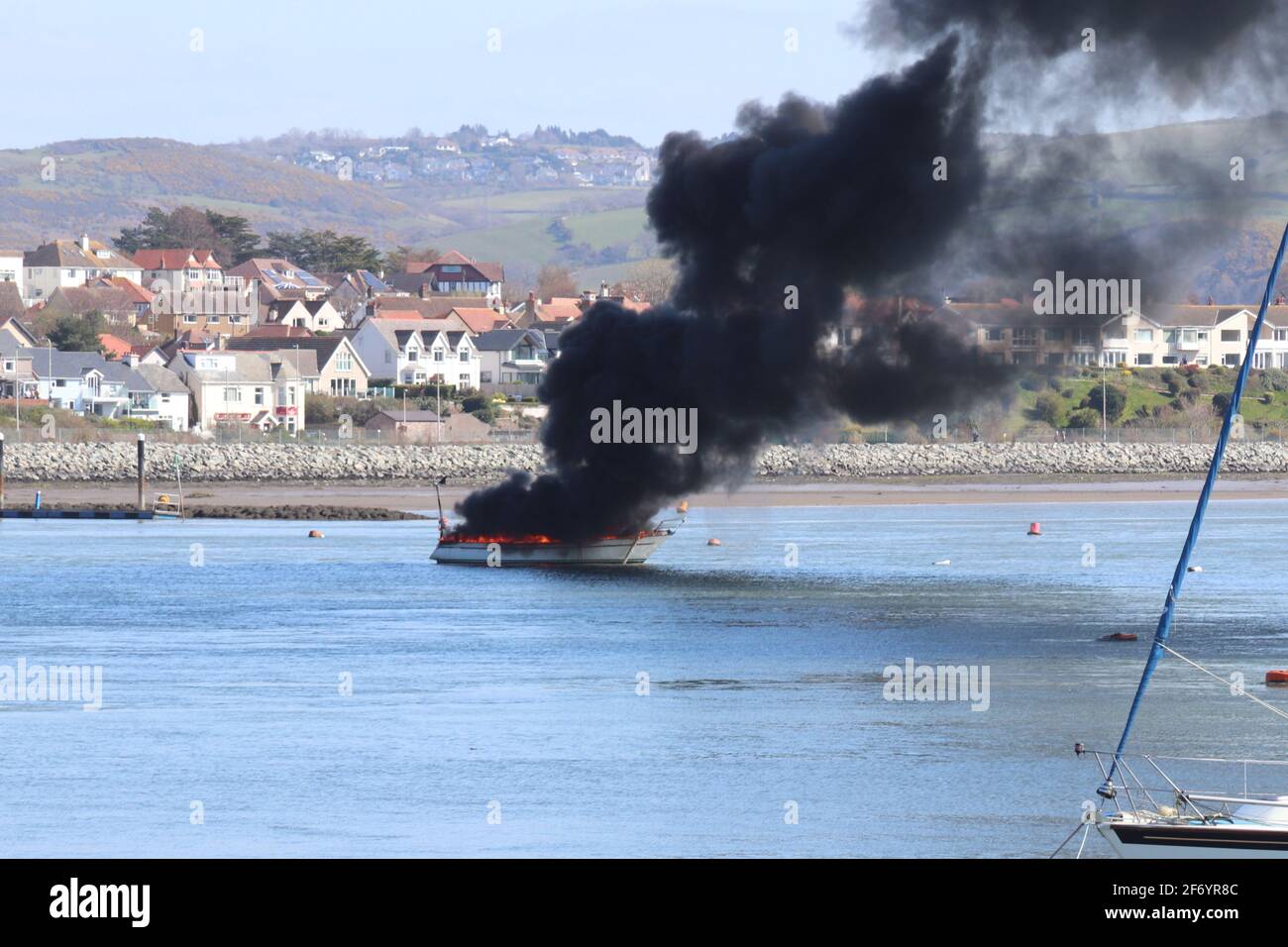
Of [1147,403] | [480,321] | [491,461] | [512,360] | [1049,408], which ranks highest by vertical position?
[480,321]

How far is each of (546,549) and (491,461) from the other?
50970 millimetres

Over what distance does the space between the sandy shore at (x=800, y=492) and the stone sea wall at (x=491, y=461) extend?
7.43ft

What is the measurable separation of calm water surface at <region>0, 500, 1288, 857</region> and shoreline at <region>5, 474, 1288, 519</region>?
2904 cm

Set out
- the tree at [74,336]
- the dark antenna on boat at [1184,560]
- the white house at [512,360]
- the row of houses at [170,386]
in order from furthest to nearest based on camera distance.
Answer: the white house at [512,360], the tree at [74,336], the row of houses at [170,386], the dark antenna on boat at [1184,560]

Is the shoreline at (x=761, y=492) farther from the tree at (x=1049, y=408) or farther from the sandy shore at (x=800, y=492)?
the tree at (x=1049, y=408)

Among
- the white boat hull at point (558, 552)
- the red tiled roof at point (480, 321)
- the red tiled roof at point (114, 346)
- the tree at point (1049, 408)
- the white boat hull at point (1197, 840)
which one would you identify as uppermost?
the red tiled roof at point (480, 321)

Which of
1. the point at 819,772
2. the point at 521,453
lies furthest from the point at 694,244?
the point at 521,453

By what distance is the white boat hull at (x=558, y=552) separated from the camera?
72562 millimetres

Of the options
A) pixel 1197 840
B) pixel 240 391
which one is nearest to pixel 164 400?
pixel 240 391

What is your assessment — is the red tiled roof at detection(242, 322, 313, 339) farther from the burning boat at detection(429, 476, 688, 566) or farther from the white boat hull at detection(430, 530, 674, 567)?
the white boat hull at detection(430, 530, 674, 567)

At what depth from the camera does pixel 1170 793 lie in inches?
1148

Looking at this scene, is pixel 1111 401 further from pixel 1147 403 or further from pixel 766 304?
pixel 766 304

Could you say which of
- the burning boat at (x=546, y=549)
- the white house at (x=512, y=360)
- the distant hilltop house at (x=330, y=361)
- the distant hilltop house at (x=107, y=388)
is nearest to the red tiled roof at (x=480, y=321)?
the white house at (x=512, y=360)

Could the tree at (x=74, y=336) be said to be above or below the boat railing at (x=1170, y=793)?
above
